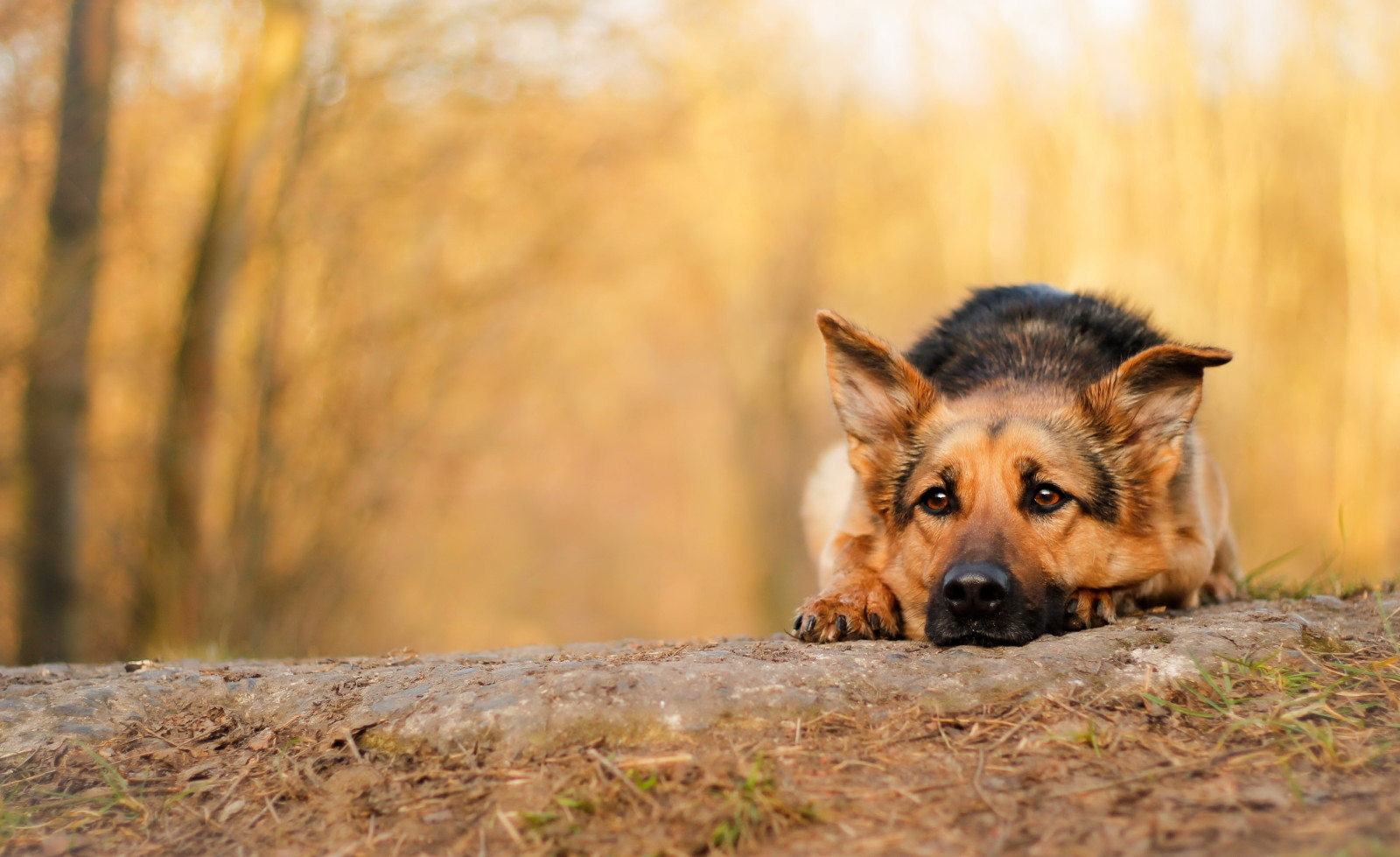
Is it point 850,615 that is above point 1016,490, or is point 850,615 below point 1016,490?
below

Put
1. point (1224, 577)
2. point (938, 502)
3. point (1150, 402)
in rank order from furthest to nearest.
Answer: point (1224, 577), point (1150, 402), point (938, 502)

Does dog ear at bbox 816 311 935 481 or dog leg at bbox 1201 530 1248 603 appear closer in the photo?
dog ear at bbox 816 311 935 481

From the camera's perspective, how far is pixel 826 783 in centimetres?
286

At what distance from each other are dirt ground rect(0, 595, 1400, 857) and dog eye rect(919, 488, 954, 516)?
126 cm

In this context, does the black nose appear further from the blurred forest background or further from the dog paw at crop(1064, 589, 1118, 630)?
the blurred forest background

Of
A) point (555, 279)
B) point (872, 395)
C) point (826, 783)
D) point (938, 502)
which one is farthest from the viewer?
point (555, 279)

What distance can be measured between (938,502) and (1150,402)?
3.47ft

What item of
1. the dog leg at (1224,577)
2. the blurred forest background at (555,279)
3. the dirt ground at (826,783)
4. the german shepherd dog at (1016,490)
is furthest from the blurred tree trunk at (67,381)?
the dog leg at (1224,577)

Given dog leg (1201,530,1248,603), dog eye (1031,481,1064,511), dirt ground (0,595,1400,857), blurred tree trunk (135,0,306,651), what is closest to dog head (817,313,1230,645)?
dog eye (1031,481,1064,511)

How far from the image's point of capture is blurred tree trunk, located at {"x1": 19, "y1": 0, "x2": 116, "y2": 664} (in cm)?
917

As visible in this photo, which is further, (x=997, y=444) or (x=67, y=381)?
(x=67, y=381)

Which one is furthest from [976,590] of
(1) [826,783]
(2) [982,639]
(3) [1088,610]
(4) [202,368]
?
(4) [202,368]

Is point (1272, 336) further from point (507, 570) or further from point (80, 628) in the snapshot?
point (80, 628)

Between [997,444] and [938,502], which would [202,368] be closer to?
[938,502]
